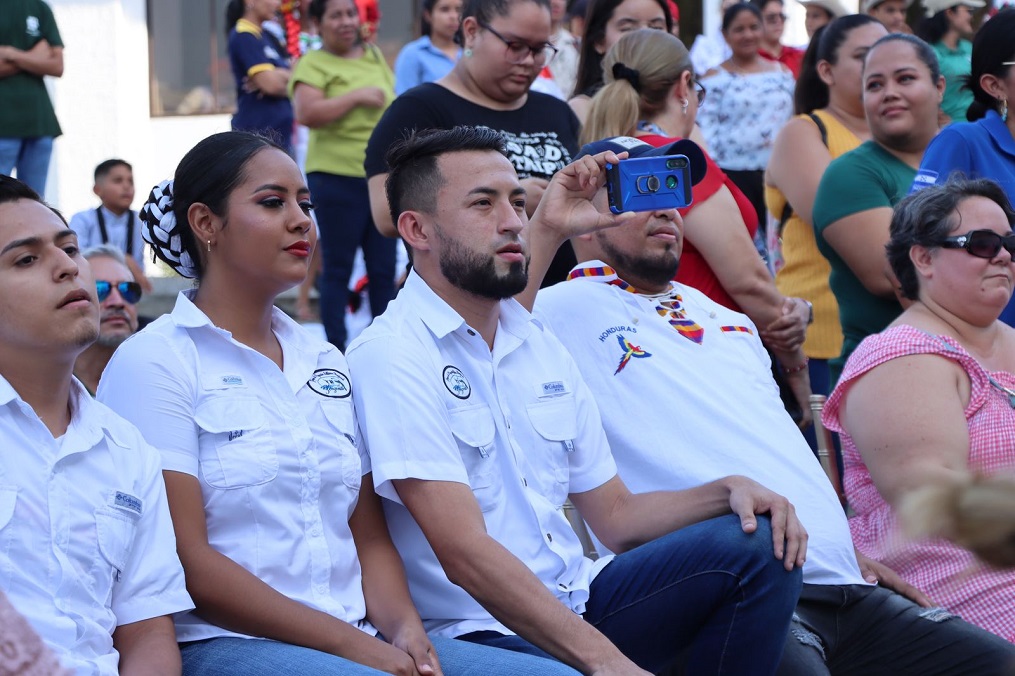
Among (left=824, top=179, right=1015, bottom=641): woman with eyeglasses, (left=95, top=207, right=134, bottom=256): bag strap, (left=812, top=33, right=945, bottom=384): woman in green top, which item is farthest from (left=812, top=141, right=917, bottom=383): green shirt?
(left=95, top=207, right=134, bottom=256): bag strap

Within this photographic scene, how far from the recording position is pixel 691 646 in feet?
10.4

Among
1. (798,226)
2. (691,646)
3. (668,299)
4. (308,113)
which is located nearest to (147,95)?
(308,113)

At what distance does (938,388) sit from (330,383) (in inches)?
64.4

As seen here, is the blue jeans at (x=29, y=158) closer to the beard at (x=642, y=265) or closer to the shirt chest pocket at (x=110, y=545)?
the beard at (x=642, y=265)

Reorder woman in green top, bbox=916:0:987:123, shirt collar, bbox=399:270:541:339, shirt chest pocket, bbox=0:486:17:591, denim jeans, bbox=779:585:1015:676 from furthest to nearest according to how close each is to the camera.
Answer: woman in green top, bbox=916:0:987:123, denim jeans, bbox=779:585:1015:676, shirt collar, bbox=399:270:541:339, shirt chest pocket, bbox=0:486:17:591

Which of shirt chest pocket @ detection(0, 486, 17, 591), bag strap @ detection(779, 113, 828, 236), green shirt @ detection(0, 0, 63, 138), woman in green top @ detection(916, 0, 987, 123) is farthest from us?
woman in green top @ detection(916, 0, 987, 123)

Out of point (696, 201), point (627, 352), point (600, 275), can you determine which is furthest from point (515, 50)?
point (627, 352)

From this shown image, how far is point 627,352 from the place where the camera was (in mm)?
3559

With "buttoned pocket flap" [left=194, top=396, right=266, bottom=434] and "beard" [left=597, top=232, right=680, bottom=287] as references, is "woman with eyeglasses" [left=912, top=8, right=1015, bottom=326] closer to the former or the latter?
"beard" [left=597, top=232, right=680, bottom=287]

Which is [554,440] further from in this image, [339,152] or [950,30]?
[950,30]

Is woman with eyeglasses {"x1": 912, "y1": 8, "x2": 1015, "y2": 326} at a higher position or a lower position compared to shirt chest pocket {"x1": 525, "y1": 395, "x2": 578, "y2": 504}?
higher

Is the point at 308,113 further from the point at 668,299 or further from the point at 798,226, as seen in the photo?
the point at 668,299

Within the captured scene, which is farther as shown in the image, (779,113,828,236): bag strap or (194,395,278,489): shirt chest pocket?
(779,113,828,236): bag strap

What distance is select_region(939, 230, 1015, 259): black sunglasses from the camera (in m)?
3.73
